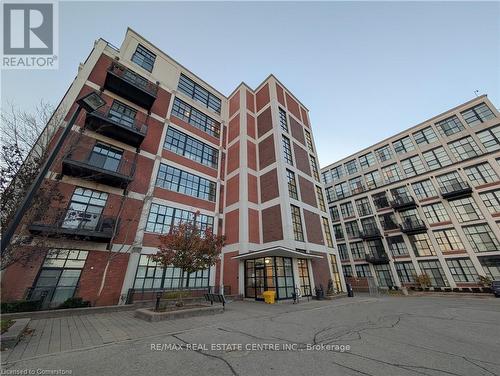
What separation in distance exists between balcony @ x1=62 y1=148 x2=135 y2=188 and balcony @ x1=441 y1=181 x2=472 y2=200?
38.7 metres

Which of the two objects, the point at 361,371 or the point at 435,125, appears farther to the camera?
the point at 435,125

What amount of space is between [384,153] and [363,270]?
71.4 feet

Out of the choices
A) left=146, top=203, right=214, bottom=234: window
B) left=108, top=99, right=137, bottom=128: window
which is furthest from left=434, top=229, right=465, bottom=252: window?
left=108, top=99, right=137, bottom=128: window

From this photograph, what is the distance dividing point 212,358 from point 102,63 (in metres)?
24.0

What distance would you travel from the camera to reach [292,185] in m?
22.0

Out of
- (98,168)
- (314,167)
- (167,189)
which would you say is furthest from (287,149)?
(98,168)

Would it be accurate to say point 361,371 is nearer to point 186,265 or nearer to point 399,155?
point 186,265

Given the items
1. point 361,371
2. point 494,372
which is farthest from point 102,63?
point 494,372

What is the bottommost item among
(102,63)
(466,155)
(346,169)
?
(466,155)

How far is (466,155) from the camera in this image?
2842 cm

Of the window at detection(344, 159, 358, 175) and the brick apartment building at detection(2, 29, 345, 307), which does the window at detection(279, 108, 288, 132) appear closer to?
the brick apartment building at detection(2, 29, 345, 307)

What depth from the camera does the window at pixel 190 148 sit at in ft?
69.8

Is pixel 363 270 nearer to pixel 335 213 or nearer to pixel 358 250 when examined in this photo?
pixel 358 250

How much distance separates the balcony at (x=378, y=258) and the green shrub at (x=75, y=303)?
36.6m
